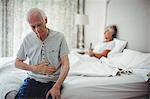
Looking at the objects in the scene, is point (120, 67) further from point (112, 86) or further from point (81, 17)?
point (81, 17)

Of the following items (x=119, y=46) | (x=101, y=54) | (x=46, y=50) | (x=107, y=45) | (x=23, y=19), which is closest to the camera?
(x=46, y=50)

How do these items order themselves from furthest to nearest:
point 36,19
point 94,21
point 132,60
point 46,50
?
point 94,21 → point 132,60 → point 46,50 → point 36,19

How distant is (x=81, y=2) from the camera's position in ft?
16.7

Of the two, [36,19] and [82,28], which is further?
[82,28]

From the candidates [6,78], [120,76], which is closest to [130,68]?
[120,76]

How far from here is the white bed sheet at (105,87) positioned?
6.91ft

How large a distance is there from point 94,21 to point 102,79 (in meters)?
2.70

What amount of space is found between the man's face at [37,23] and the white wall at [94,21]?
279 centimetres

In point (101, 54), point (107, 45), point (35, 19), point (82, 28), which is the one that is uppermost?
point (35, 19)

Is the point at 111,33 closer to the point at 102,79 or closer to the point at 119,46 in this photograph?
the point at 119,46

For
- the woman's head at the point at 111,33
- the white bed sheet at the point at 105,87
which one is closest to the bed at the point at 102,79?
the white bed sheet at the point at 105,87

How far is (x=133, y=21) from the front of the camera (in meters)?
3.32

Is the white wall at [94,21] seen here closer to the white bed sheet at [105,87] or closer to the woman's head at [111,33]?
the woman's head at [111,33]

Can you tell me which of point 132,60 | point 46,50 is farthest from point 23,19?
point 46,50
